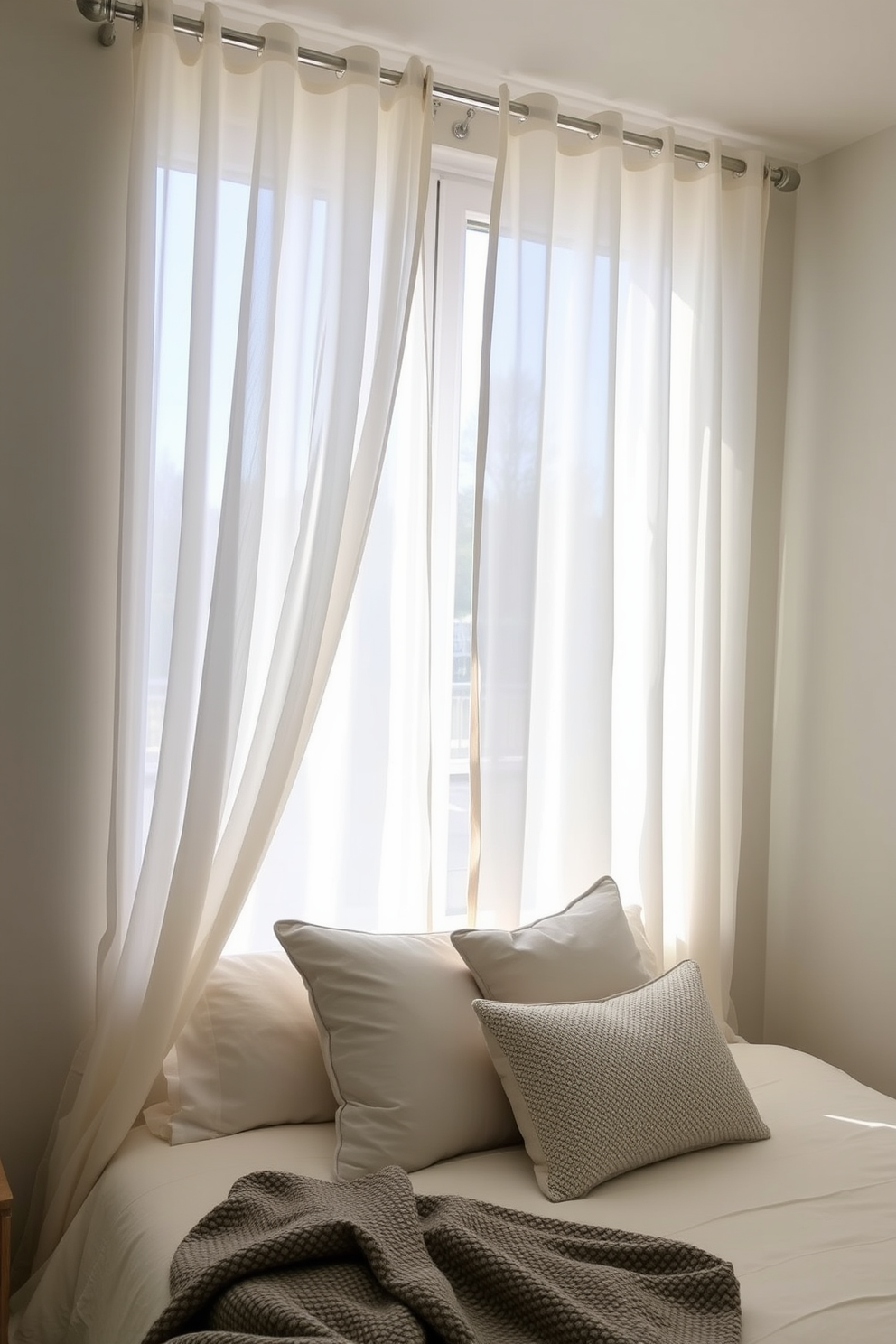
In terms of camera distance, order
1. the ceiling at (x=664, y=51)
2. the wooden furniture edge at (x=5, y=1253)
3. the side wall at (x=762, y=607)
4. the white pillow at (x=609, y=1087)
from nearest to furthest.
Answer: the wooden furniture edge at (x=5, y=1253), the white pillow at (x=609, y=1087), the ceiling at (x=664, y=51), the side wall at (x=762, y=607)

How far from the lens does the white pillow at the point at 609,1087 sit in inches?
79.4

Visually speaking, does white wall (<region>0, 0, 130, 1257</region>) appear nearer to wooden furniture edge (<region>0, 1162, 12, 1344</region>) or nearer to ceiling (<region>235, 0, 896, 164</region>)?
ceiling (<region>235, 0, 896, 164</region>)

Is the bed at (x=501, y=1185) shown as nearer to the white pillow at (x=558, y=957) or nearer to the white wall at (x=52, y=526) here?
the white pillow at (x=558, y=957)

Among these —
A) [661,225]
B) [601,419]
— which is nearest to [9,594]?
[601,419]

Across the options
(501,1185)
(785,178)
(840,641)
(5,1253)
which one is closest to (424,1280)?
(501,1185)

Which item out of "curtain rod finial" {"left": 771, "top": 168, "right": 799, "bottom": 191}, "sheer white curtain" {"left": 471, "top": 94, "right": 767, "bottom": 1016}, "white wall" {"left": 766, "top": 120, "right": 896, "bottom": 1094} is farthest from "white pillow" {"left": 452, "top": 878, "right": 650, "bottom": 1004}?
"curtain rod finial" {"left": 771, "top": 168, "right": 799, "bottom": 191}

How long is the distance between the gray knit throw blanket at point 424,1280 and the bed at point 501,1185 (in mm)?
105

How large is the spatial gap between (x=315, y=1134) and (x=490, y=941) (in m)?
0.50

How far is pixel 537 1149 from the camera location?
6.70ft

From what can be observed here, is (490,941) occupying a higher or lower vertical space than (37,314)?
lower

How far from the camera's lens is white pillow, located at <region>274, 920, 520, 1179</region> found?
2088 mm

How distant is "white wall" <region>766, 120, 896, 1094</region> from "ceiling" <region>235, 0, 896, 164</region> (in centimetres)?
29

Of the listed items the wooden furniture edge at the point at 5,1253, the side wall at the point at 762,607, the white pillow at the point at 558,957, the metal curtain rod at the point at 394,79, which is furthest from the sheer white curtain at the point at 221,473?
the side wall at the point at 762,607

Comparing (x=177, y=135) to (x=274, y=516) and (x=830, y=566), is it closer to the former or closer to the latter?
(x=274, y=516)
